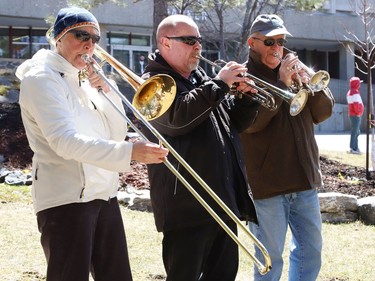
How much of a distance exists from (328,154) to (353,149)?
121 centimetres

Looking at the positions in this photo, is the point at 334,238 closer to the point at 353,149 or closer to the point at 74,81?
the point at 74,81

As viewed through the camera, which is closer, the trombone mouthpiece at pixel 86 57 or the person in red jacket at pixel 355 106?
the trombone mouthpiece at pixel 86 57

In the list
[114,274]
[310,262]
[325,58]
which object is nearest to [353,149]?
[310,262]

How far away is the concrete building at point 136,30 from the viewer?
23.7 m

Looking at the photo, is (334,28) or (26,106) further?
(334,28)

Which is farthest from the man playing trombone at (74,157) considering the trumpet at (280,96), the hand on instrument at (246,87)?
the trumpet at (280,96)

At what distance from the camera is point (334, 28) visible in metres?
29.4

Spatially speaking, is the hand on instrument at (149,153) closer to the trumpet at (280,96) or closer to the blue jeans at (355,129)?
the trumpet at (280,96)

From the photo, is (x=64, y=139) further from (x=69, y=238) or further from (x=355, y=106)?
(x=355, y=106)

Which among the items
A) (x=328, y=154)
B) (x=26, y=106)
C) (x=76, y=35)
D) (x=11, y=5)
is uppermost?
(x=11, y=5)

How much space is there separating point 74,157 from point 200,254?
904mm

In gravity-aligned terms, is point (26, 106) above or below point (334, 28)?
below

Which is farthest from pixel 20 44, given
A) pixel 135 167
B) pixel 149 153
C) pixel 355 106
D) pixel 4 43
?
pixel 149 153

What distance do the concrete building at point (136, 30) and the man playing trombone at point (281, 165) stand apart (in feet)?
57.6
